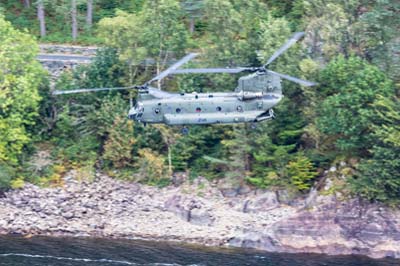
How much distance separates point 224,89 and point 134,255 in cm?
1275

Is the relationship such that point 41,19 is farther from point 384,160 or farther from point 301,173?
point 384,160

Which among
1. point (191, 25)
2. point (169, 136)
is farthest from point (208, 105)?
point (191, 25)

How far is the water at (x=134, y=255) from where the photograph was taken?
175 feet

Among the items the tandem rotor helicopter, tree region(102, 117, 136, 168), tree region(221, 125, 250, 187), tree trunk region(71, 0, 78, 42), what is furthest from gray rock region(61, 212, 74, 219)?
tree trunk region(71, 0, 78, 42)

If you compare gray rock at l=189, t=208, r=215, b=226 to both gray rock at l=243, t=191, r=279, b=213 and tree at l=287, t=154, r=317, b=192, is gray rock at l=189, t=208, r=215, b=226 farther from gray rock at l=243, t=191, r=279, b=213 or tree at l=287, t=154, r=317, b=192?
tree at l=287, t=154, r=317, b=192

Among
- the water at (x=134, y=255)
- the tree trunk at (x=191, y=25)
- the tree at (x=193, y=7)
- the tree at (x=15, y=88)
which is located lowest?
the water at (x=134, y=255)

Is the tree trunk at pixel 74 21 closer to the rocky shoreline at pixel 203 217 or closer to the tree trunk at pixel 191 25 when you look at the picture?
the tree trunk at pixel 191 25

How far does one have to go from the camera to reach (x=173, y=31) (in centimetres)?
6272

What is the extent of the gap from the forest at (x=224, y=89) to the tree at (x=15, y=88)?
88mm

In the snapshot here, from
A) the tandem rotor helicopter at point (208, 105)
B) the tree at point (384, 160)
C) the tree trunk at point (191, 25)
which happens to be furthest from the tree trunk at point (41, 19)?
A: the tree at point (384, 160)

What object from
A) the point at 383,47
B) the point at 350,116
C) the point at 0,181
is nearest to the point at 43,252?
the point at 0,181

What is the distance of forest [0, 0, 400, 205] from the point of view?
191 ft

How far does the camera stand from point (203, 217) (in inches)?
2345

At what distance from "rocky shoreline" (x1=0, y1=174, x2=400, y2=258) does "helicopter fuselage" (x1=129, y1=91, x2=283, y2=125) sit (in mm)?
12365
